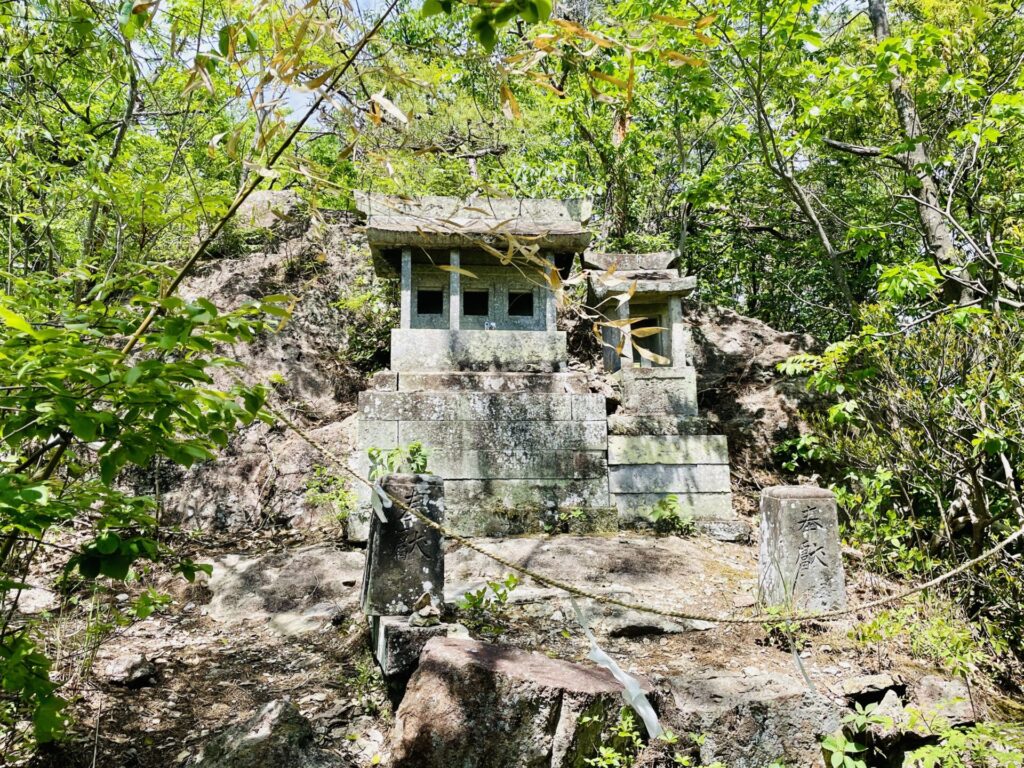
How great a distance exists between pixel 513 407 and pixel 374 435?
1.92m

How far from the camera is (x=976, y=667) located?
15.3 feet

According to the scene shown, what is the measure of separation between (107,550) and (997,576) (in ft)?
19.7

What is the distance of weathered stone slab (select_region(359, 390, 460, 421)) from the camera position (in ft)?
28.1

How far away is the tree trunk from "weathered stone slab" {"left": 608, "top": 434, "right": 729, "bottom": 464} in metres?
3.32

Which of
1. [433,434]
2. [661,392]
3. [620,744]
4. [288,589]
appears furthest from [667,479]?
[620,744]

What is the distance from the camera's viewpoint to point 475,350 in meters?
9.75

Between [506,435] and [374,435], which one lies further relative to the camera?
[506,435]

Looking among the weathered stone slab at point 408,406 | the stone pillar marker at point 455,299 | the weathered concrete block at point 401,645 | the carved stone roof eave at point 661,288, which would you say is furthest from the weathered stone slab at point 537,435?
the weathered concrete block at point 401,645

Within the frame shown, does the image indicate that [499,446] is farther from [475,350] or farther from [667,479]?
[667,479]

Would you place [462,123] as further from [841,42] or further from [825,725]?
[825,725]

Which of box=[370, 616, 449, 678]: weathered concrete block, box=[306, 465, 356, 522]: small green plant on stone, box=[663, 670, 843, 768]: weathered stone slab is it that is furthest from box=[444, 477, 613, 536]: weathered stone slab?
box=[663, 670, 843, 768]: weathered stone slab

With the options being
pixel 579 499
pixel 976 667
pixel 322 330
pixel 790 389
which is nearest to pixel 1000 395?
pixel 976 667

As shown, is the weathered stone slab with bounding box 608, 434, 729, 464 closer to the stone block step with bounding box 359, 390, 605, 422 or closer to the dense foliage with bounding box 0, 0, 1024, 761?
the stone block step with bounding box 359, 390, 605, 422

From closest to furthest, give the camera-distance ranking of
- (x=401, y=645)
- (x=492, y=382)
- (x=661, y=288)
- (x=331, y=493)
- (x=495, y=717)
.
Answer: (x=495, y=717) → (x=401, y=645) → (x=331, y=493) → (x=492, y=382) → (x=661, y=288)
